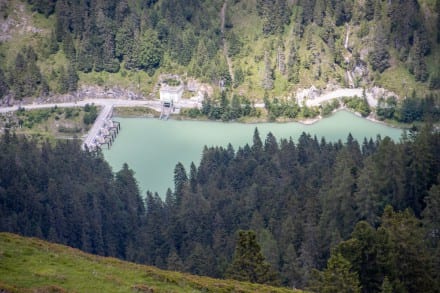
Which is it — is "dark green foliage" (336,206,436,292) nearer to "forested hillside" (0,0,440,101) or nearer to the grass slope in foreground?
the grass slope in foreground

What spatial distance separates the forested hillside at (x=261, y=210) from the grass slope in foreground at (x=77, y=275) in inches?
401

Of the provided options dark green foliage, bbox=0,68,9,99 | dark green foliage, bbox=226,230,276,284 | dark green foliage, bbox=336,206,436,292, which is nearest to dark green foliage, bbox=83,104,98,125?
dark green foliage, bbox=0,68,9,99

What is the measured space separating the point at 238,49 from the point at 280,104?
A: 18936 millimetres

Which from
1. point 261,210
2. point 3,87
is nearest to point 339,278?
point 261,210

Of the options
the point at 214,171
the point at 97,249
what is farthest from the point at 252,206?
the point at 214,171

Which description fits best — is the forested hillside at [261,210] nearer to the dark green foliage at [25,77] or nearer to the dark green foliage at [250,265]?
the dark green foliage at [250,265]

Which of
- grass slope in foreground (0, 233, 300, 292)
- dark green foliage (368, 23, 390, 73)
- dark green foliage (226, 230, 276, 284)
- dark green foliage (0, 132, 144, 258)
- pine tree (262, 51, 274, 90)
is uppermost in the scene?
dark green foliage (368, 23, 390, 73)

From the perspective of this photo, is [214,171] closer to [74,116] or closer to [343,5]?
[74,116]

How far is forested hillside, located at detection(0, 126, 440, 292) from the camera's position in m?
69.3

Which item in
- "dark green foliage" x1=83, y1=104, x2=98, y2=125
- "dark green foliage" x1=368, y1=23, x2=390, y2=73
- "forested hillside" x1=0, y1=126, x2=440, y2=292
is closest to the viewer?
"forested hillside" x1=0, y1=126, x2=440, y2=292

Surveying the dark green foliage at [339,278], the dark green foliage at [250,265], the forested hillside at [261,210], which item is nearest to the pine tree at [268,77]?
the forested hillside at [261,210]

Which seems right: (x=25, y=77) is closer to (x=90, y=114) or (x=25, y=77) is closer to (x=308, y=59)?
(x=90, y=114)

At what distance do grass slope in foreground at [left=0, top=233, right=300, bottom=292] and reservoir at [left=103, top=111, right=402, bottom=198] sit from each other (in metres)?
86.9

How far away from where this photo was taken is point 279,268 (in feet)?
298
